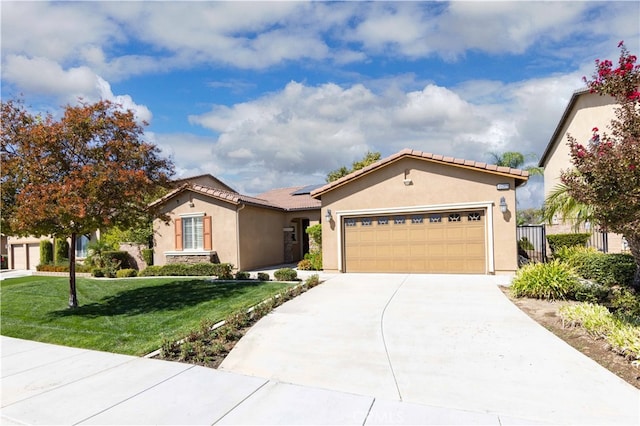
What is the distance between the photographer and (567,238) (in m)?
16.4

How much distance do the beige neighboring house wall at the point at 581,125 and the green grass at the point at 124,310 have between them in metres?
13.0

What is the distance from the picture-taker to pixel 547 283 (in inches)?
369

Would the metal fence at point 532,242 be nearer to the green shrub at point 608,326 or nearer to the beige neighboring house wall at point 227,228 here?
the beige neighboring house wall at point 227,228

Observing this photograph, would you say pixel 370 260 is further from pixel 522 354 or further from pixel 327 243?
pixel 522 354

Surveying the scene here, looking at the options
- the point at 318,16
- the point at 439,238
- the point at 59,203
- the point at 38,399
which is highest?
the point at 318,16

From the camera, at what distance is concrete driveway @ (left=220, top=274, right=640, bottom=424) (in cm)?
438

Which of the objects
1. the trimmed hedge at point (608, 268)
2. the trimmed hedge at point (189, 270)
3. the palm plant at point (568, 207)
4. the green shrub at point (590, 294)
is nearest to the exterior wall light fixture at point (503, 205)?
the palm plant at point (568, 207)

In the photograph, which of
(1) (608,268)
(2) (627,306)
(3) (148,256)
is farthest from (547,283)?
(3) (148,256)

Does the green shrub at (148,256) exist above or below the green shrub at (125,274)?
above

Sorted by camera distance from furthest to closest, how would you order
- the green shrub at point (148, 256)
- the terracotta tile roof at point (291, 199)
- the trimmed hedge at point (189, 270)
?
1. the terracotta tile roof at point (291, 199)
2. the green shrub at point (148, 256)
3. the trimmed hedge at point (189, 270)

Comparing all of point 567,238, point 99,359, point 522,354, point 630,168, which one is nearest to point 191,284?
point 99,359

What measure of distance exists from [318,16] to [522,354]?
9.51m

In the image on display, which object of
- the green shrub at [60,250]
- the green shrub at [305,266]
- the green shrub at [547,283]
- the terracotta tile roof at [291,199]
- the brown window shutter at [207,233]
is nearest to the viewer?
the green shrub at [547,283]

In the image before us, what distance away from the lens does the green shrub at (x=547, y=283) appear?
9.22 metres
